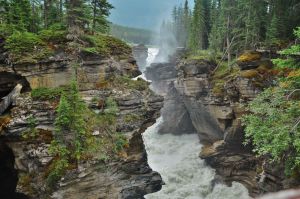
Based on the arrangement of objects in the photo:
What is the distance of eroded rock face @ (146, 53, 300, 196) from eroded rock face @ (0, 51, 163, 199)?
9421 millimetres

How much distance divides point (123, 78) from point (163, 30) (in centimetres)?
9487

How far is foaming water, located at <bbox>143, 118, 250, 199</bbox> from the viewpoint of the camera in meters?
33.6

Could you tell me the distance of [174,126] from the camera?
170 ft

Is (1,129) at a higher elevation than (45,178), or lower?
higher

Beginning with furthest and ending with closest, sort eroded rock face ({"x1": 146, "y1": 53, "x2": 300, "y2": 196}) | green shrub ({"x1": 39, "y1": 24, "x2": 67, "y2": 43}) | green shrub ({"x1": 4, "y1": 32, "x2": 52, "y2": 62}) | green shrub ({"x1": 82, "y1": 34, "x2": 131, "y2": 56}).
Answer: eroded rock face ({"x1": 146, "y1": 53, "x2": 300, "y2": 196}) < green shrub ({"x1": 82, "y1": 34, "x2": 131, "y2": 56}) < green shrub ({"x1": 39, "y1": 24, "x2": 67, "y2": 43}) < green shrub ({"x1": 4, "y1": 32, "x2": 52, "y2": 62})

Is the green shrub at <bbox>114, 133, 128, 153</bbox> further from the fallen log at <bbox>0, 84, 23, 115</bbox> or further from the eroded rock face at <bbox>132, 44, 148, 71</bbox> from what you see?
the eroded rock face at <bbox>132, 44, 148, 71</bbox>

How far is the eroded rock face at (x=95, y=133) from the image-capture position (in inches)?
878

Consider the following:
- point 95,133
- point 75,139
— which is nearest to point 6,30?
point 75,139

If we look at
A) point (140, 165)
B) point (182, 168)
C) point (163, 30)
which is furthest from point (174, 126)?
point (163, 30)

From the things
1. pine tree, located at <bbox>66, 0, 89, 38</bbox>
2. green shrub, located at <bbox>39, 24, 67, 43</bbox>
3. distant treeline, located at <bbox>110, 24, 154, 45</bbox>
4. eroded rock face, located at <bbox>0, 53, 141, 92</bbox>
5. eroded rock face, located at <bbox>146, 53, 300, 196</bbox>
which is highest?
distant treeline, located at <bbox>110, 24, 154, 45</bbox>

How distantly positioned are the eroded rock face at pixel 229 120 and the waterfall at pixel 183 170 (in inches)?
53.1

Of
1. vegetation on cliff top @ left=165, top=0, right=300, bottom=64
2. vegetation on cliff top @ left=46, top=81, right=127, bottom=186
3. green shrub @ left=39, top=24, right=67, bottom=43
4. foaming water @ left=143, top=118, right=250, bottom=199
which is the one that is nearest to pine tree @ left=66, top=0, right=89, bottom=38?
green shrub @ left=39, top=24, right=67, bottom=43

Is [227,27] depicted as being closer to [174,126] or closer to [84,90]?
[174,126]

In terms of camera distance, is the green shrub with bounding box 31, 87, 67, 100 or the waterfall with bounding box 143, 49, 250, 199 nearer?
the green shrub with bounding box 31, 87, 67, 100
